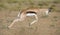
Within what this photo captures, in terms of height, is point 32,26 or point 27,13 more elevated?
point 27,13

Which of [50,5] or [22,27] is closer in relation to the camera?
[22,27]

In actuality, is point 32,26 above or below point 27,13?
below

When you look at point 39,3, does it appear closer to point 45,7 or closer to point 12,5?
point 45,7

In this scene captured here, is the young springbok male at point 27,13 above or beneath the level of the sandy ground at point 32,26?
above

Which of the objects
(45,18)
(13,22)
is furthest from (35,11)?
(13,22)

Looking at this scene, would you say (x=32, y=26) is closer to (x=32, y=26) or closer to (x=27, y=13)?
(x=32, y=26)

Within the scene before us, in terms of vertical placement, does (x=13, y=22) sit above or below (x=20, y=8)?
below

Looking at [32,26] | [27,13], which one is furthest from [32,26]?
[27,13]
